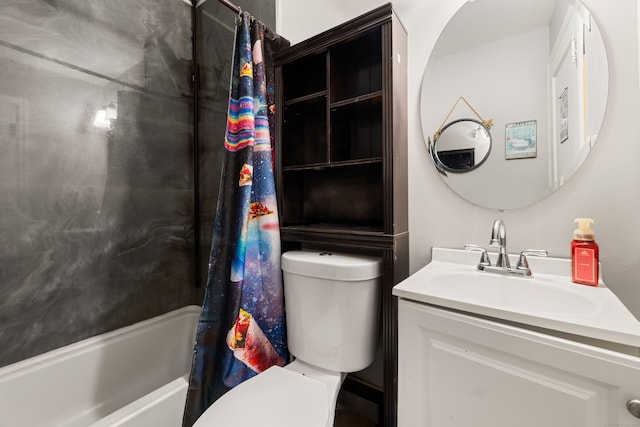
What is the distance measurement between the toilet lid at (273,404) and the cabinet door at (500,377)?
29cm

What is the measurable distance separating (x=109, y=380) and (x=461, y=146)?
2.09 meters

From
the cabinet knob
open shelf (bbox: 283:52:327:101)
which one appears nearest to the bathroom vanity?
the cabinet knob

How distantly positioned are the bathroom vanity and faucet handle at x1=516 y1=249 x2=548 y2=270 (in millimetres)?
39

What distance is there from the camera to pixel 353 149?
1406 millimetres

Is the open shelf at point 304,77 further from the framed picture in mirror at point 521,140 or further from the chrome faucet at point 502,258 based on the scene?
the chrome faucet at point 502,258

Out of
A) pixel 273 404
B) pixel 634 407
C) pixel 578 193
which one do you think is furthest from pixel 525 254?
pixel 273 404

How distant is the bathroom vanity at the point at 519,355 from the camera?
1.84 feet

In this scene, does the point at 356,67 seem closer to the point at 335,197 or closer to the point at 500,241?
the point at 335,197

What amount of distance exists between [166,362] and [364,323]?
130 centimetres

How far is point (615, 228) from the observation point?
901 mm

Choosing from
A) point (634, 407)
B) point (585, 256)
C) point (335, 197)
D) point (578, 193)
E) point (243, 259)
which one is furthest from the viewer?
point (335, 197)

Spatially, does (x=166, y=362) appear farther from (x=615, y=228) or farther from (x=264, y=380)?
(x=615, y=228)

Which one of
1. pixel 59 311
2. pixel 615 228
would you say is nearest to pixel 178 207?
pixel 59 311

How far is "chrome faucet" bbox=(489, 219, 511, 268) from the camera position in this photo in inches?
38.7
